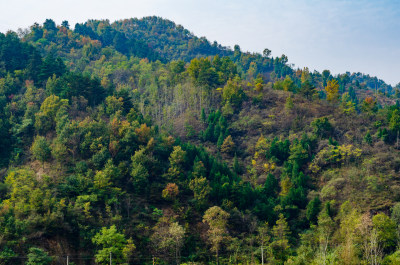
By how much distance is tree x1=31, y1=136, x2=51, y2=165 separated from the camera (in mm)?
37844

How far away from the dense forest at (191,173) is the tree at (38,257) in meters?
0.14

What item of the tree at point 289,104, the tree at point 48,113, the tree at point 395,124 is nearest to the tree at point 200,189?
the tree at point 48,113

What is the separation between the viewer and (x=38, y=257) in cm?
2753

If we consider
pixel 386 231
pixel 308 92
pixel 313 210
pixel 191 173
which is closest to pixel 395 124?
pixel 308 92

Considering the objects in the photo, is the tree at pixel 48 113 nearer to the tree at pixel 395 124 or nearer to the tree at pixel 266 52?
the tree at pixel 395 124

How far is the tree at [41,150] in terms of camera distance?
37844 millimetres

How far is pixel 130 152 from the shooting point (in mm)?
41156

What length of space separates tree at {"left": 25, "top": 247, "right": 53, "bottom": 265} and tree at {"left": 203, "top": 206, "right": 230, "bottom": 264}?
13.4 m

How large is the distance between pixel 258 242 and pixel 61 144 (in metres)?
21.8

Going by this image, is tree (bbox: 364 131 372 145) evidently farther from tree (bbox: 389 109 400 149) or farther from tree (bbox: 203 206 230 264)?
tree (bbox: 203 206 230 264)

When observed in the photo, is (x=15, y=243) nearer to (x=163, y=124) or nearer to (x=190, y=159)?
(x=190, y=159)


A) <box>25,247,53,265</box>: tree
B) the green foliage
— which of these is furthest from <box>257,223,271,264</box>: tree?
the green foliage

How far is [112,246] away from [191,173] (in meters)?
12.9

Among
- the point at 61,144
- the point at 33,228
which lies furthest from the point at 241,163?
the point at 33,228
